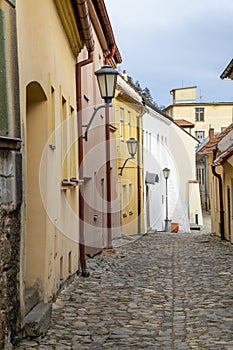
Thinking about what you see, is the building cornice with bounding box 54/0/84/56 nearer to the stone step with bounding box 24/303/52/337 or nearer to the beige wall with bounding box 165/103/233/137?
the stone step with bounding box 24/303/52/337

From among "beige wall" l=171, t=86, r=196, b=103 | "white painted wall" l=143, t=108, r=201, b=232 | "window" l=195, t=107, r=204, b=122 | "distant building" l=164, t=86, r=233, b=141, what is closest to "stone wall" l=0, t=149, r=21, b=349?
"white painted wall" l=143, t=108, r=201, b=232

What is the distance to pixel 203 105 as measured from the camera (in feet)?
211

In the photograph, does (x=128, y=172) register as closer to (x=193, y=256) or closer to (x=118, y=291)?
(x=193, y=256)

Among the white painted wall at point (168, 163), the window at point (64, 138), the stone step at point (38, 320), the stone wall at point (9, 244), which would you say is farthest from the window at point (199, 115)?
the stone wall at point (9, 244)

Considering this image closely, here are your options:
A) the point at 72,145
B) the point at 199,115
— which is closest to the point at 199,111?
the point at 199,115

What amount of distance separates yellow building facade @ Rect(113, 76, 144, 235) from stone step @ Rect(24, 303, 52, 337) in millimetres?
15841

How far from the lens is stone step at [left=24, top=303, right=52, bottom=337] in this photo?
5926mm

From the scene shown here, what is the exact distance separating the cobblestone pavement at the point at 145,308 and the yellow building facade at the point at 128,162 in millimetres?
10209

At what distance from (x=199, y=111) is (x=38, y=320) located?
59.8 meters

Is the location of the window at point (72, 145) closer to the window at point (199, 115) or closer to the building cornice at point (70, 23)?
the building cornice at point (70, 23)

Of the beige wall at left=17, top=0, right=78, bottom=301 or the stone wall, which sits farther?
the beige wall at left=17, top=0, right=78, bottom=301

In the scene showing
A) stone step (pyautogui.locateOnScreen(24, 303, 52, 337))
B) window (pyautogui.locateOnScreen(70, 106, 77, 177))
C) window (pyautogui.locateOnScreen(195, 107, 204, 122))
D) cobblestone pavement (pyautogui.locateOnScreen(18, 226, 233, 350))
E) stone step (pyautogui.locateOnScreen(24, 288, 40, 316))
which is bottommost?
cobblestone pavement (pyautogui.locateOnScreen(18, 226, 233, 350))

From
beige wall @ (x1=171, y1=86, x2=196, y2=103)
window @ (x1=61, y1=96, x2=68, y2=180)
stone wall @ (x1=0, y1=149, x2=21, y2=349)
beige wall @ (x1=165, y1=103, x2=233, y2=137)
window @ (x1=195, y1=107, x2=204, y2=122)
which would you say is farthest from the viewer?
beige wall @ (x1=171, y1=86, x2=196, y2=103)

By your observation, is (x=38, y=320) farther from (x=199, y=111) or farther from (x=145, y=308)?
(x=199, y=111)
